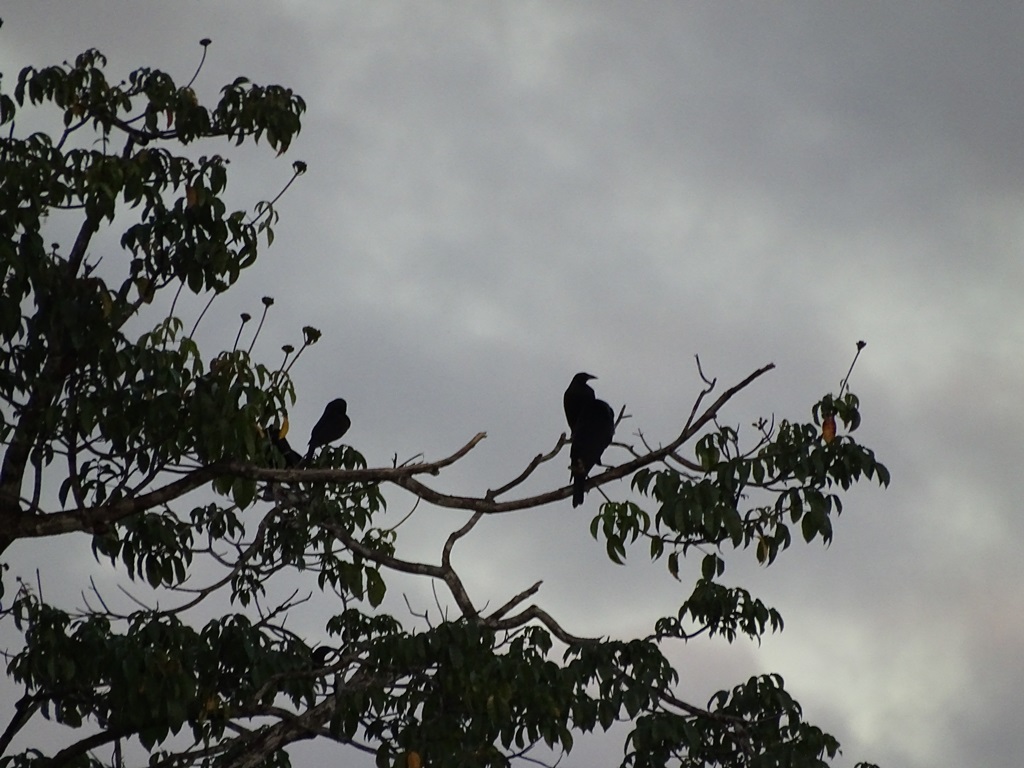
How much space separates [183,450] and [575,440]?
242 cm

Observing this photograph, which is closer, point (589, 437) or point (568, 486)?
point (568, 486)

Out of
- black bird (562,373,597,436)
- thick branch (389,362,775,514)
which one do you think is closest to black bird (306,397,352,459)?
black bird (562,373,597,436)

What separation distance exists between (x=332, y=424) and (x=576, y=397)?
2.50m

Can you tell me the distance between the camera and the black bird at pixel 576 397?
854 cm

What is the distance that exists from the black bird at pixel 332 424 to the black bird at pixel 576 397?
219cm

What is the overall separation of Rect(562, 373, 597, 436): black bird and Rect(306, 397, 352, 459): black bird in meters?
2.19

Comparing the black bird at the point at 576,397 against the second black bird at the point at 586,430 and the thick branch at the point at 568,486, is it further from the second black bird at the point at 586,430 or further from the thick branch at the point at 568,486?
the thick branch at the point at 568,486

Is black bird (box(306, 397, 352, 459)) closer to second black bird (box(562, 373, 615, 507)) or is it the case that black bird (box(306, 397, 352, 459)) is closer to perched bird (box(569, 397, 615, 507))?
second black bird (box(562, 373, 615, 507))

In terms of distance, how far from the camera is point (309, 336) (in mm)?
6277

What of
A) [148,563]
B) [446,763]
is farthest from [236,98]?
[446,763]


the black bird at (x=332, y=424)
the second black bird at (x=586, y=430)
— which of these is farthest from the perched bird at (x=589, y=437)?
the black bird at (x=332, y=424)

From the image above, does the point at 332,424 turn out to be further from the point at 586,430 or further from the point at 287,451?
the point at 586,430

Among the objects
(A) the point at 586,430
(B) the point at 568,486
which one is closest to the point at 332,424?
(A) the point at 586,430

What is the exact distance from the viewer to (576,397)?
876cm
